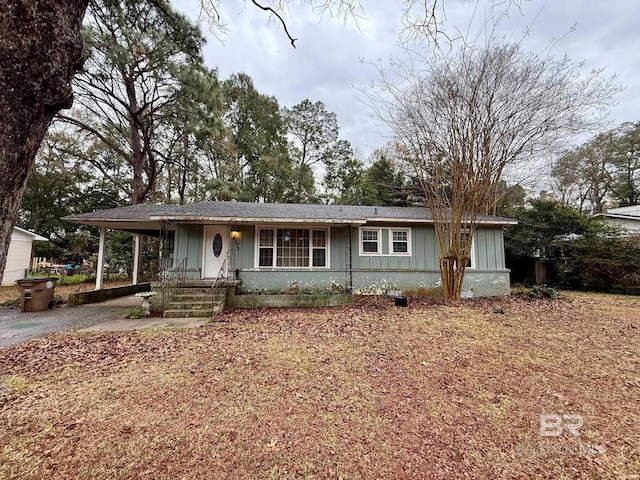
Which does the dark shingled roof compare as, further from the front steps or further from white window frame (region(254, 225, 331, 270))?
the front steps

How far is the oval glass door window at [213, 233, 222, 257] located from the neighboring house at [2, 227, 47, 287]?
12.4m

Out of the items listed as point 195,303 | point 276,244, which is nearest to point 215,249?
point 276,244

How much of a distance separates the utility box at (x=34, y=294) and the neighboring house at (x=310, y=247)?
1.82 metres

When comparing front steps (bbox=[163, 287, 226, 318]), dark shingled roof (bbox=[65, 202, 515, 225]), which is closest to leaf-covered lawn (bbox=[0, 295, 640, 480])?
front steps (bbox=[163, 287, 226, 318])

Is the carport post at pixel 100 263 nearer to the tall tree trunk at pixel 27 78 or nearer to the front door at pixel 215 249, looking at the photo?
the front door at pixel 215 249

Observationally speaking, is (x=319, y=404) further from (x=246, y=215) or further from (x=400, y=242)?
(x=400, y=242)

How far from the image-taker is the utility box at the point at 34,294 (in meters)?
8.12

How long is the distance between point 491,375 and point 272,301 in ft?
19.8

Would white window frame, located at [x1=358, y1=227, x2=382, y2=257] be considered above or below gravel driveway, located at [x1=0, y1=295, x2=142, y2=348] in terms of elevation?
above

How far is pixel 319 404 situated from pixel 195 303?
5499mm

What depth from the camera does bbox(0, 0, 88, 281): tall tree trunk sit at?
5.63 ft

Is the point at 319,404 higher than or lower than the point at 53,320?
lower

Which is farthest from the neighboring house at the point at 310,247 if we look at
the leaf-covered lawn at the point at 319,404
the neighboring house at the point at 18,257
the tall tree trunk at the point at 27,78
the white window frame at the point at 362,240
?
the neighboring house at the point at 18,257

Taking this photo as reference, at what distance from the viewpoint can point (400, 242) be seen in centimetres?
1033
